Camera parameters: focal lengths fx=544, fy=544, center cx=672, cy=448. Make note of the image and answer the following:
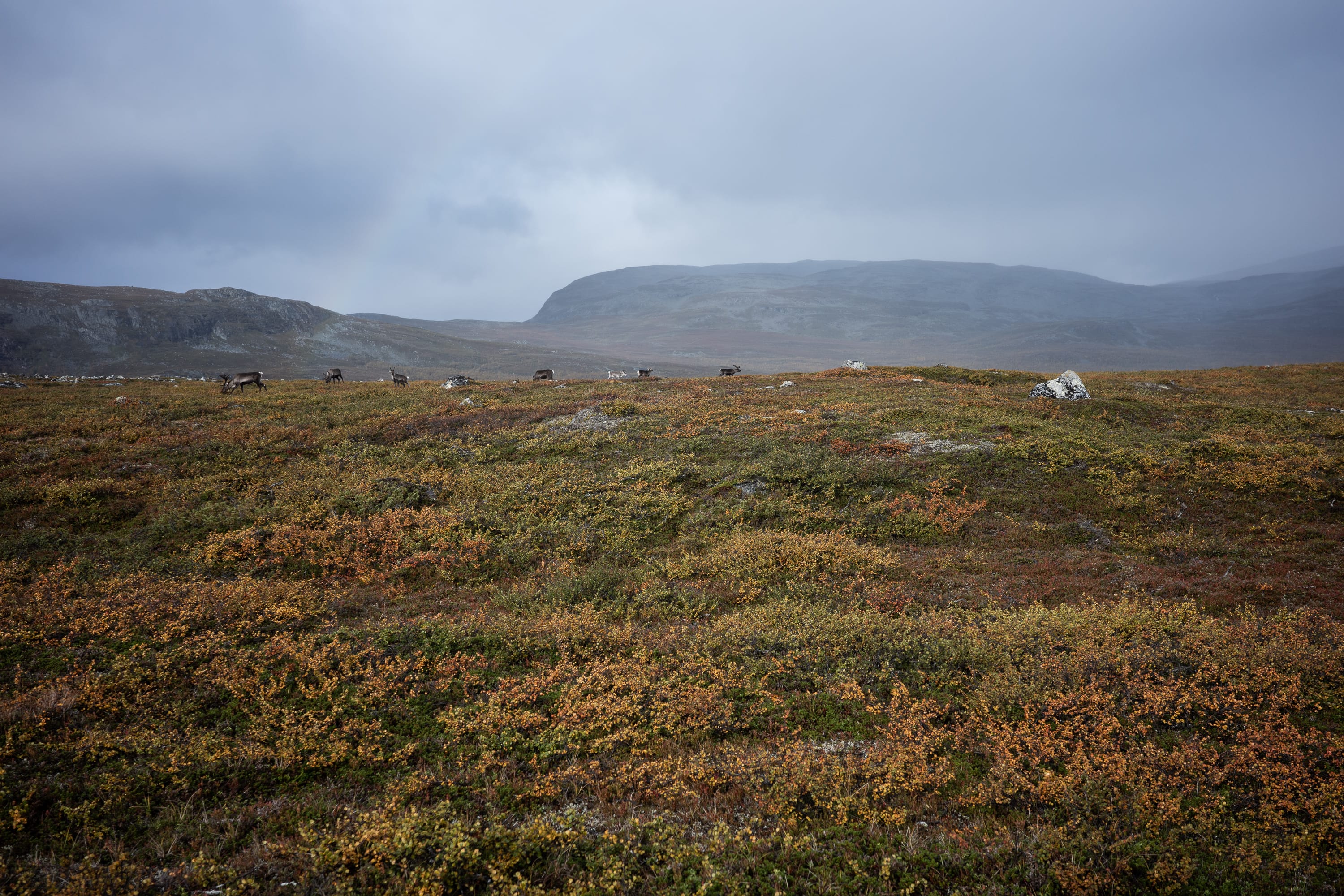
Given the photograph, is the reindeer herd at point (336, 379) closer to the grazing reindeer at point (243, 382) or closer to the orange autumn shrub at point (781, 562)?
the grazing reindeer at point (243, 382)

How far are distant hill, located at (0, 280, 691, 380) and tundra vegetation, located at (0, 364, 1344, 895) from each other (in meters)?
95.2

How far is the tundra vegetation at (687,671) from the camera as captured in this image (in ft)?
18.1

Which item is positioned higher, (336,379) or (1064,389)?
(336,379)

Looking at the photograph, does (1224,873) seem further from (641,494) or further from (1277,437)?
(1277,437)

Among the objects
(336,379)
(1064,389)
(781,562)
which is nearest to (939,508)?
(781,562)

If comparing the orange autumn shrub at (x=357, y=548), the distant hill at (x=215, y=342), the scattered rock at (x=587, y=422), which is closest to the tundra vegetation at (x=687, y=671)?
the orange autumn shrub at (x=357, y=548)

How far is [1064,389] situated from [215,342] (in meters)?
168

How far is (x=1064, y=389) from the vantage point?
29953 millimetres

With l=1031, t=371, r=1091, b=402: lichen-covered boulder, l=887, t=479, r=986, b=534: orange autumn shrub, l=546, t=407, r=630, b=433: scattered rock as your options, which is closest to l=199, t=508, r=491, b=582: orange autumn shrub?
l=546, t=407, r=630, b=433: scattered rock

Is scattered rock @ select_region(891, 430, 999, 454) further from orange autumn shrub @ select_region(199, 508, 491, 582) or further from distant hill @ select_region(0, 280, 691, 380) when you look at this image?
distant hill @ select_region(0, 280, 691, 380)

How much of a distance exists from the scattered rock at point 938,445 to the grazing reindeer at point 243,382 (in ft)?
144

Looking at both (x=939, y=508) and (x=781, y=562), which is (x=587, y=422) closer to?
(x=781, y=562)

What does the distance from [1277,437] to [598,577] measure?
25349 millimetres

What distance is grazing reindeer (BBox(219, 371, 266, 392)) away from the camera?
40.4m
